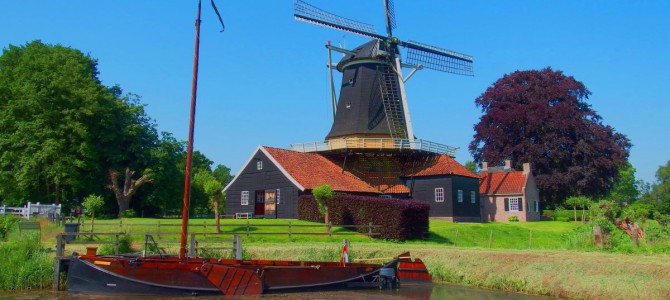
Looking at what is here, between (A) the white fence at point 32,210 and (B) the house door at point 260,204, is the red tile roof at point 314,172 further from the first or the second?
(A) the white fence at point 32,210

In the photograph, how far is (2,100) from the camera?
3500 cm

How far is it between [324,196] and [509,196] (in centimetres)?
2114

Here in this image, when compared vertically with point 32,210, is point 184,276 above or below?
below

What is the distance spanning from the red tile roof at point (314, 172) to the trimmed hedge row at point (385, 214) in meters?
3.59

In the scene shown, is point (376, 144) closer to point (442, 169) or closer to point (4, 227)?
point (442, 169)

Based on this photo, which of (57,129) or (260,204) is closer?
(57,129)

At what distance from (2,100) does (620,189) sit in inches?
3545

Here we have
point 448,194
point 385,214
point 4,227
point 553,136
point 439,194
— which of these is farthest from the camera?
point 553,136

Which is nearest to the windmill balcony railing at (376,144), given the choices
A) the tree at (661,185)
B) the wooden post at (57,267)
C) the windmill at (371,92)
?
the windmill at (371,92)

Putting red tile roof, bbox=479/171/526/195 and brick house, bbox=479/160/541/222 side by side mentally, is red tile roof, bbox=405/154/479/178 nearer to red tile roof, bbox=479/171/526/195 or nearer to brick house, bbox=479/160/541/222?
red tile roof, bbox=479/171/526/195

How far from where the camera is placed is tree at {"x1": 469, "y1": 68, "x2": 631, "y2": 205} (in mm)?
46156

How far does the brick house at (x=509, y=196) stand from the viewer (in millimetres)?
42719

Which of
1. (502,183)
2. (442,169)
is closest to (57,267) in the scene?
(442,169)

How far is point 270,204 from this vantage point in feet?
113
